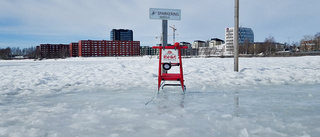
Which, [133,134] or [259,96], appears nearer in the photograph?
[133,134]

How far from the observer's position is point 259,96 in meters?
5.69

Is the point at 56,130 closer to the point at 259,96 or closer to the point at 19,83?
the point at 259,96

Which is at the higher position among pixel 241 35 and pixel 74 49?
pixel 241 35

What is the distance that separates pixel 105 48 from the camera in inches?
5842

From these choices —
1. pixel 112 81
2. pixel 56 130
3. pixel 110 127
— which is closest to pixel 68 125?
pixel 56 130

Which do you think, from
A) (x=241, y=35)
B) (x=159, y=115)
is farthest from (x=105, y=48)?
(x=159, y=115)

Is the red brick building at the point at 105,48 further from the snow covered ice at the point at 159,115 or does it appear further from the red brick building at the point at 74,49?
the snow covered ice at the point at 159,115

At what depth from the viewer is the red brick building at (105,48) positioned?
144375 millimetres

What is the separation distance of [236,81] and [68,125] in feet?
21.9

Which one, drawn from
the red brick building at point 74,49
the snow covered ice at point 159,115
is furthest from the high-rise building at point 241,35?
the snow covered ice at point 159,115

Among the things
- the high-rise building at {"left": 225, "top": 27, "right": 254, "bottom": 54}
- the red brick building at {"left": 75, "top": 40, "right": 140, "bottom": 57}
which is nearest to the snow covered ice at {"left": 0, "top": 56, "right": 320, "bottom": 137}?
the high-rise building at {"left": 225, "top": 27, "right": 254, "bottom": 54}

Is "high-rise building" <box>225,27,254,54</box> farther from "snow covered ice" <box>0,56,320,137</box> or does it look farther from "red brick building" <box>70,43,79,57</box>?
"snow covered ice" <box>0,56,320,137</box>

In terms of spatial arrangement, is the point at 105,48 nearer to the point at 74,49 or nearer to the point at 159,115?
the point at 74,49

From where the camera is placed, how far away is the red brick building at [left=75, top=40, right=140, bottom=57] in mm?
144375
